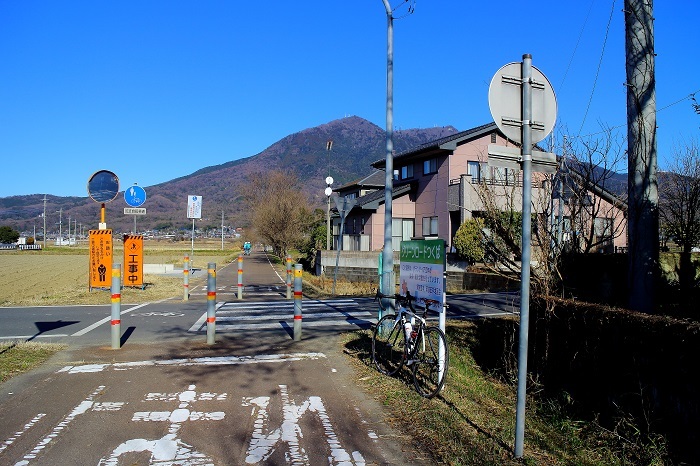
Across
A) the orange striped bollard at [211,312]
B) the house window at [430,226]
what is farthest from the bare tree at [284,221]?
the orange striped bollard at [211,312]

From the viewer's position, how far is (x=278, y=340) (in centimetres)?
913

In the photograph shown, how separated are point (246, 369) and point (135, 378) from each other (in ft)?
4.32

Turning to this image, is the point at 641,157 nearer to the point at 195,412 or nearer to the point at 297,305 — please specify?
the point at 297,305

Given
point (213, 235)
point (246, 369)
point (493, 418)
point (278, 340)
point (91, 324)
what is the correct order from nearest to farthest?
point (493, 418) < point (246, 369) < point (278, 340) < point (91, 324) < point (213, 235)

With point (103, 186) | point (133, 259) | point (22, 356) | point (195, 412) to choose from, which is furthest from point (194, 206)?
point (195, 412)

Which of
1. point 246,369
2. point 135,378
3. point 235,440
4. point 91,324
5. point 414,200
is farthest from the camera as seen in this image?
point 414,200

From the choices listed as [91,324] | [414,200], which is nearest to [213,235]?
[414,200]

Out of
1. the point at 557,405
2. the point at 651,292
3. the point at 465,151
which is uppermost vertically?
the point at 465,151

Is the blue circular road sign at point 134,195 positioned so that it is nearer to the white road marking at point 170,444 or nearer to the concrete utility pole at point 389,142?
the concrete utility pole at point 389,142

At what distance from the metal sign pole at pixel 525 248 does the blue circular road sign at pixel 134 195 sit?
1435 centimetres

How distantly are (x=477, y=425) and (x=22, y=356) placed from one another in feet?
20.5

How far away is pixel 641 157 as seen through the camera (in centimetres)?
686

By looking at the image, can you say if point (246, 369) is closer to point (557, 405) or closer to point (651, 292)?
point (557, 405)

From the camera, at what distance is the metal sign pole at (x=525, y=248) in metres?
4.11
